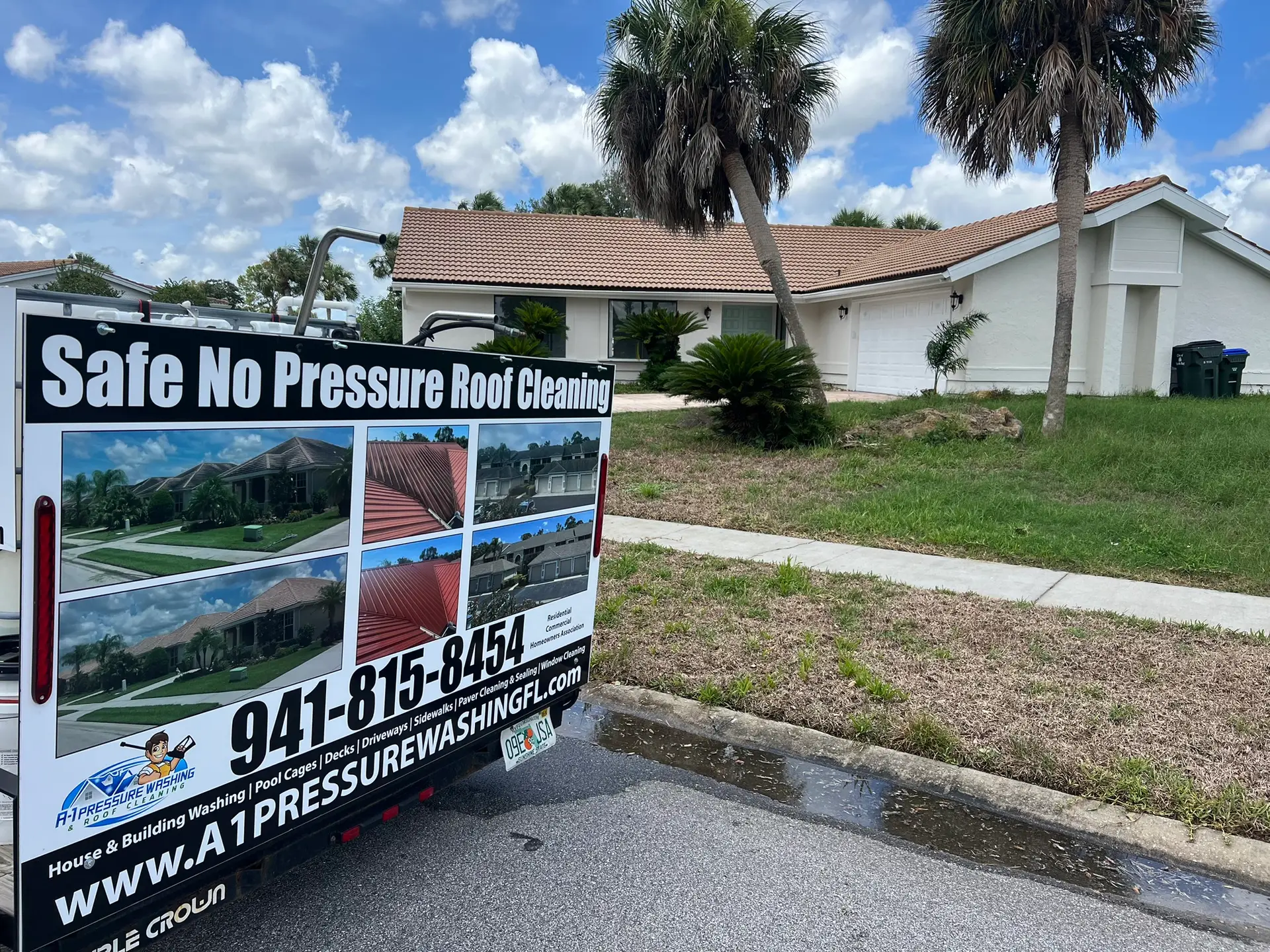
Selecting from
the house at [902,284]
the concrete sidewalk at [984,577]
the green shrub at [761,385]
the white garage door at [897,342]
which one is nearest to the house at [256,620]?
the concrete sidewalk at [984,577]

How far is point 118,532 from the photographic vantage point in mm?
2174

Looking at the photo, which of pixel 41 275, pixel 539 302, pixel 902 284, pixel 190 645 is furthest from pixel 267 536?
pixel 41 275

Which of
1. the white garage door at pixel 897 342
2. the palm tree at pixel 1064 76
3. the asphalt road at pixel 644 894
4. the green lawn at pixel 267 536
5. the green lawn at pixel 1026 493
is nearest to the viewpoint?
the green lawn at pixel 267 536

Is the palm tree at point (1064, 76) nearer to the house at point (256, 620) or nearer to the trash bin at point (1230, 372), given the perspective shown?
the trash bin at point (1230, 372)

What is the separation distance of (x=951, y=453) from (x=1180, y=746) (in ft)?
28.3

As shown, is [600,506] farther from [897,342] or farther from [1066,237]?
[897,342]

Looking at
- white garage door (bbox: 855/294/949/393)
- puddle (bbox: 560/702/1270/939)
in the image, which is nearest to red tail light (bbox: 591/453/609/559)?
puddle (bbox: 560/702/1270/939)

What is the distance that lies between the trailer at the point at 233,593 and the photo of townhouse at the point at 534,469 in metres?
0.01

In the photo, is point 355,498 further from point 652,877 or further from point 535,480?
point 652,877

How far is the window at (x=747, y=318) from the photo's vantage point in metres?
27.5

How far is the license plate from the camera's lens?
3672 millimetres

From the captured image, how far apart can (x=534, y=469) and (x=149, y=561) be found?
1.52 m

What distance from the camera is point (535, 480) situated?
11.7ft

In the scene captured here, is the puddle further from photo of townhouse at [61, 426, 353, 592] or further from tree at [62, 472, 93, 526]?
tree at [62, 472, 93, 526]
